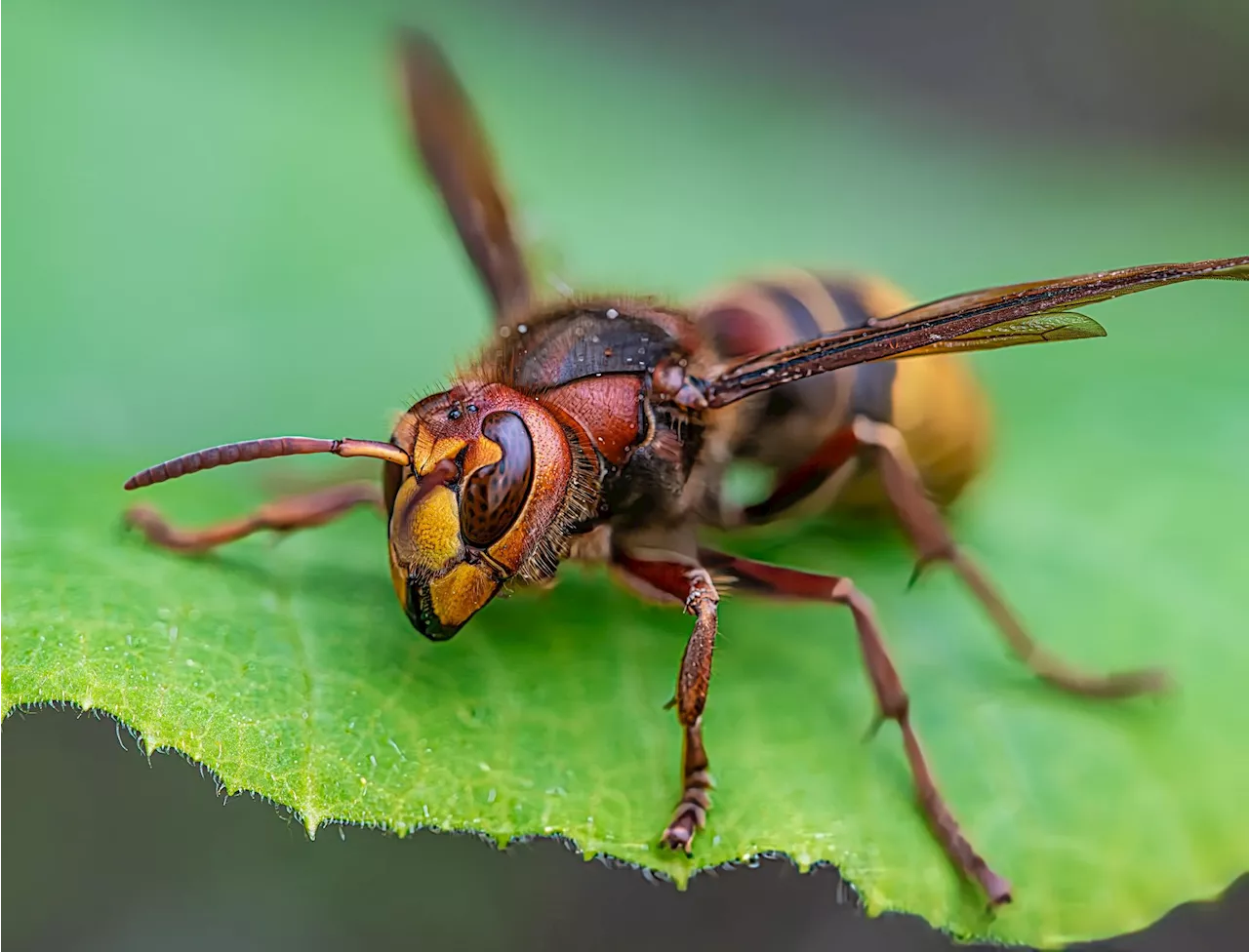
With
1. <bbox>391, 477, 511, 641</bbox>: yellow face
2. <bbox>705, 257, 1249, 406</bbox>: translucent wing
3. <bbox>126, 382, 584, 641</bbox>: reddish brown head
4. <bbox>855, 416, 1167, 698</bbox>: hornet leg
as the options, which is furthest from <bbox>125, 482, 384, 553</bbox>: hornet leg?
→ <bbox>855, 416, 1167, 698</bbox>: hornet leg

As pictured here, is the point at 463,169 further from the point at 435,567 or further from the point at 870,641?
the point at 870,641

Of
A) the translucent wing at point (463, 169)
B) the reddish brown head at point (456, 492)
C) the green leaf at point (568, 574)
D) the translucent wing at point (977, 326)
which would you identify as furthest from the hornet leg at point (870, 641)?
the translucent wing at point (463, 169)

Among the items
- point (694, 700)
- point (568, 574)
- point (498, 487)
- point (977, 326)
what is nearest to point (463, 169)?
point (568, 574)

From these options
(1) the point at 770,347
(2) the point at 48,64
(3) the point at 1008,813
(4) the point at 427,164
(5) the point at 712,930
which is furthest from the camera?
(2) the point at 48,64

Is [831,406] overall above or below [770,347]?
below

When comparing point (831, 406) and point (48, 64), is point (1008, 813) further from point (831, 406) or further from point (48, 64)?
point (48, 64)

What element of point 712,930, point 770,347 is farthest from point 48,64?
point 712,930
